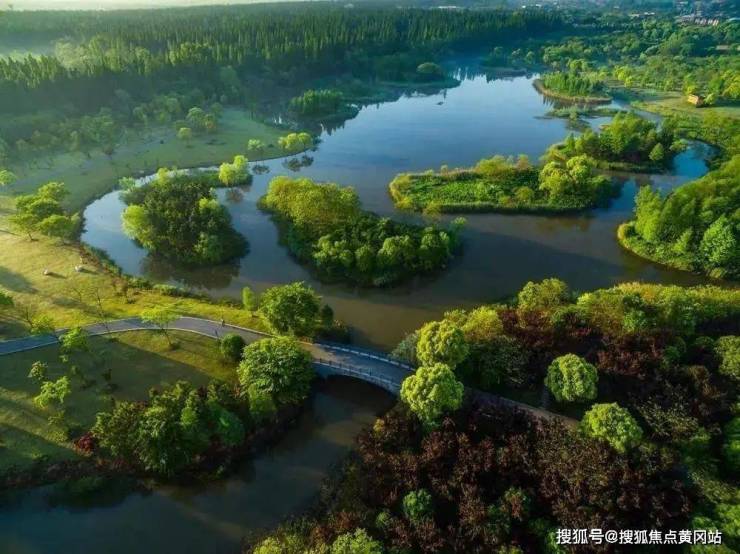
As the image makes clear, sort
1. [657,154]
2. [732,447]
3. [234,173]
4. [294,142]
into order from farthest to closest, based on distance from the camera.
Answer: [294,142] → [657,154] → [234,173] → [732,447]

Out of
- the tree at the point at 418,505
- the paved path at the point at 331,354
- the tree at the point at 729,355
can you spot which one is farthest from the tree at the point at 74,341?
the tree at the point at 729,355

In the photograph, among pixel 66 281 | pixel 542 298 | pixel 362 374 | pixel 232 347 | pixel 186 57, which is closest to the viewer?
pixel 362 374

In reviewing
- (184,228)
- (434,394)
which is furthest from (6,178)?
(434,394)

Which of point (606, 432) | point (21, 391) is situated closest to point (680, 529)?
point (606, 432)

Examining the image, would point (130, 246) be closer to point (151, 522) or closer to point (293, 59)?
point (151, 522)

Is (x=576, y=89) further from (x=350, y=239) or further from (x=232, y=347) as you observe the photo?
(x=232, y=347)

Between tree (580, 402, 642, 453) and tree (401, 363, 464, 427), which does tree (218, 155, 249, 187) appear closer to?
tree (401, 363, 464, 427)
